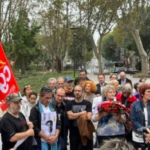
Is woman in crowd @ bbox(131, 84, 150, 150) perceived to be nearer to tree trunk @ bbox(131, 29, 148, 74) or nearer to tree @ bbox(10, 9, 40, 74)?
tree trunk @ bbox(131, 29, 148, 74)

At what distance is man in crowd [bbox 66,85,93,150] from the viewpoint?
6.46 meters

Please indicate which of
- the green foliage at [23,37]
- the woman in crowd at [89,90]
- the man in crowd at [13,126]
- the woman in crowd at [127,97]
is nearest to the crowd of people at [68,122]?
the man in crowd at [13,126]

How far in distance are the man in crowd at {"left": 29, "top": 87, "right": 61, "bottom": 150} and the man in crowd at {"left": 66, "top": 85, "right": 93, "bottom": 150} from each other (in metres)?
0.49

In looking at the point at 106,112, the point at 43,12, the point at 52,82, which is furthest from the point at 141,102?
the point at 43,12

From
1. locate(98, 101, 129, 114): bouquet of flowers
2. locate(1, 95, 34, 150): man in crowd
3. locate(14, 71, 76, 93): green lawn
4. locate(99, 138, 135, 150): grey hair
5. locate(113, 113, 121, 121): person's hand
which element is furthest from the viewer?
locate(14, 71, 76, 93): green lawn

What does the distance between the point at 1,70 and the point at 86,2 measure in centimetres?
3251

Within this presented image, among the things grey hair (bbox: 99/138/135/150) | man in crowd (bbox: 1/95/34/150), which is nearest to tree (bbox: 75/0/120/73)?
man in crowd (bbox: 1/95/34/150)

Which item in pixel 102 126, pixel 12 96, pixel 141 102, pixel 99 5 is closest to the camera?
pixel 12 96

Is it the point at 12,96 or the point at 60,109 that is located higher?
the point at 12,96

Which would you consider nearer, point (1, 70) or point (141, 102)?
point (1, 70)

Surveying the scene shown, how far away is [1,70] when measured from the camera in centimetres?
547

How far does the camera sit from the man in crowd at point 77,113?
646cm

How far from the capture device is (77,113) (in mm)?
6453

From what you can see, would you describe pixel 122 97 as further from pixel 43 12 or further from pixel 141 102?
pixel 43 12
